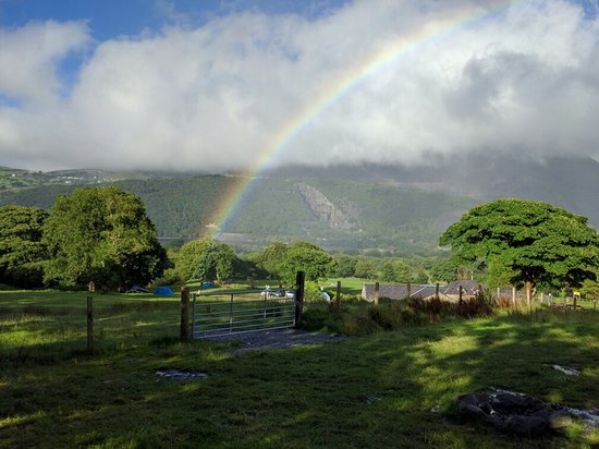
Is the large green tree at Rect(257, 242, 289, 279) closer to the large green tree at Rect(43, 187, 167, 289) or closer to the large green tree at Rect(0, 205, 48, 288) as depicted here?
the large green tree at Rect(0, 205, 48, 288)

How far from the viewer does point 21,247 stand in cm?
6831

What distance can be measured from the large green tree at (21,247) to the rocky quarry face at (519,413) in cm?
6627

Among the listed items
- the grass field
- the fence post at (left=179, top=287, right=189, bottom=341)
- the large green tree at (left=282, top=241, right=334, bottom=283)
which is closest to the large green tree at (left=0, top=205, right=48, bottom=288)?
the large green tree at (left=282, top=241, right=334, bottom=283)

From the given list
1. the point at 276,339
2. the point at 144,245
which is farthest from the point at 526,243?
the point at 144,245

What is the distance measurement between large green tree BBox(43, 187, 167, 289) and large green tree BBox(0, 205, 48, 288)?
3.94 m

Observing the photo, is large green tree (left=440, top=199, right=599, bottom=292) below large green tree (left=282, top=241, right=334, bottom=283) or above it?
above

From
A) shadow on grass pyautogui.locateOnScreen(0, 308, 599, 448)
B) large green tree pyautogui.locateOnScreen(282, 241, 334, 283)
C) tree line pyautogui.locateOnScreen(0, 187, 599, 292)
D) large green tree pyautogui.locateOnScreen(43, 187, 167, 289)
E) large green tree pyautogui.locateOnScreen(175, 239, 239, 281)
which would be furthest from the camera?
large green tree pyautogui.locateOnScreen(175, 239, 239, 281)

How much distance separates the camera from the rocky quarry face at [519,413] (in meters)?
6.90

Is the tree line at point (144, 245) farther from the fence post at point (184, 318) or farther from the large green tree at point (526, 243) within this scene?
the fence post at point (184, 318)

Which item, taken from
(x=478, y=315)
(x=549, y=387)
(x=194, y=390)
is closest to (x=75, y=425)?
(x=194, y=390)

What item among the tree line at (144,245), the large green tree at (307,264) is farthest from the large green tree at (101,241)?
the large green tree at (307,264)

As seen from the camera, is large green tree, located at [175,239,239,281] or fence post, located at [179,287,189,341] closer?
fence post, located at [179,287,189,341]

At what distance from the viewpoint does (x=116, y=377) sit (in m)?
9.87

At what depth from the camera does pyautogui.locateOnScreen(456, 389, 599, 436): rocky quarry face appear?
6898 mm
